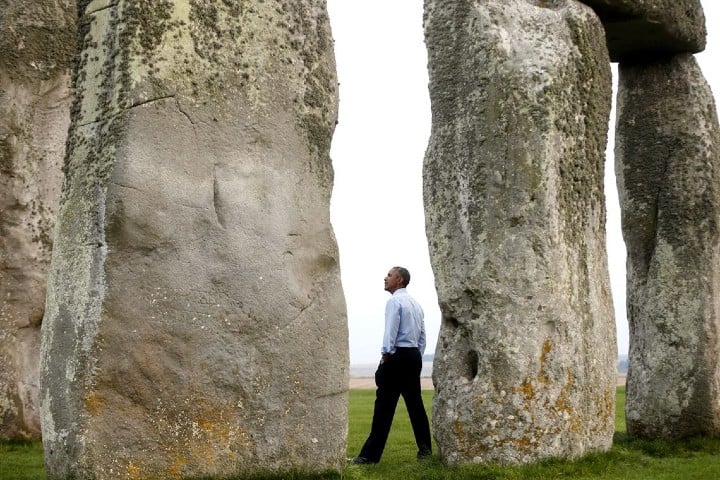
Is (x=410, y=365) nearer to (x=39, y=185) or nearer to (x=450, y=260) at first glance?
(x=450, y=260)

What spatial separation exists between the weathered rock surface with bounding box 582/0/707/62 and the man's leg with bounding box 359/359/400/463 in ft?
11.6

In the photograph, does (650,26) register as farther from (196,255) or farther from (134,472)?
(134,472)

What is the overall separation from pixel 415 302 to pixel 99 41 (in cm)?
405

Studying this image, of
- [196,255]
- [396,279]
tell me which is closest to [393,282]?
[396,279]

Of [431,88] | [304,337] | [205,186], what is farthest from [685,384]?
[205,186]

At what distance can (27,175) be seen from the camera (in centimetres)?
1109

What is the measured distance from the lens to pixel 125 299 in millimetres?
6387

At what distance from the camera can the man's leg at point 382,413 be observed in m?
9.38

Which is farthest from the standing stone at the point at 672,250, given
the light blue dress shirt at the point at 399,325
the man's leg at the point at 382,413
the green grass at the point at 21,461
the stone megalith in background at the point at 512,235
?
the green grass at the point at 21,461

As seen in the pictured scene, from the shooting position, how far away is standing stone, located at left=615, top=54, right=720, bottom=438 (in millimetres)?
11039

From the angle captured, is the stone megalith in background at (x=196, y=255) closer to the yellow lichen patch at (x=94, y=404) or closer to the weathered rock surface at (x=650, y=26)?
the yellow lichen patch at (x=94, y=404)

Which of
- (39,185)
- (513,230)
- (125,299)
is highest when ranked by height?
(39,185)

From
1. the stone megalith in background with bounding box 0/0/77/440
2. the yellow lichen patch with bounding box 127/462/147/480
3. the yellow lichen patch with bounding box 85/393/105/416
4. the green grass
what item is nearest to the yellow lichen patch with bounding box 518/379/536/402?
the yellow lichen patch with bounding box 127/462/147/480

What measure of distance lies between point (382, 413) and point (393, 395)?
18 cm
